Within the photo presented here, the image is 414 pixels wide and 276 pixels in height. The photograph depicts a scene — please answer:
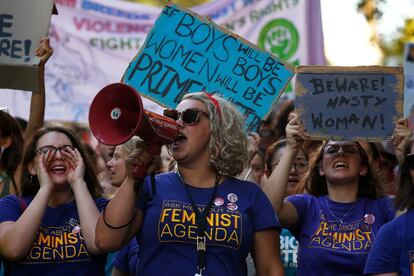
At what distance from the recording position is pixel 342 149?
5457mm

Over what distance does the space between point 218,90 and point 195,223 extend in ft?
5.62

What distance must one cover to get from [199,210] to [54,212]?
91cm

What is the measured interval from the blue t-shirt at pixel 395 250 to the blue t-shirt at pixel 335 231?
0.43 metres

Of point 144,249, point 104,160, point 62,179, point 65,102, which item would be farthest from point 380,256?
point 65,102

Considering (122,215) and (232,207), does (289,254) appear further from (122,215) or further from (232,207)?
A: (122,215)

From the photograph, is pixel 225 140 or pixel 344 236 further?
pixel 344 236

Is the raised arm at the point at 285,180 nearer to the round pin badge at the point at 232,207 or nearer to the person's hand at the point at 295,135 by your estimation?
the person's hand at the point at 295,135

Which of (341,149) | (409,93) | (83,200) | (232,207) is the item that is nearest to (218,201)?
(232,207)

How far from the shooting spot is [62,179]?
4.91 meters

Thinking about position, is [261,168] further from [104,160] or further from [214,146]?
[214,146]

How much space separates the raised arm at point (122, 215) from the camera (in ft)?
13.3

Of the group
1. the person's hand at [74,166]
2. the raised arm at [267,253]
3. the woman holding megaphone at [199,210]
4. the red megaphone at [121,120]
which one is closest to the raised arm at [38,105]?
the person's hand at [74,166]

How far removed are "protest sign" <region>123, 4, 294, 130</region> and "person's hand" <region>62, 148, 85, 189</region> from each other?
3.19 ft

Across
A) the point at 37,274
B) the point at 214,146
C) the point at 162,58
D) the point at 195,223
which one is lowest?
the point at 37,274
